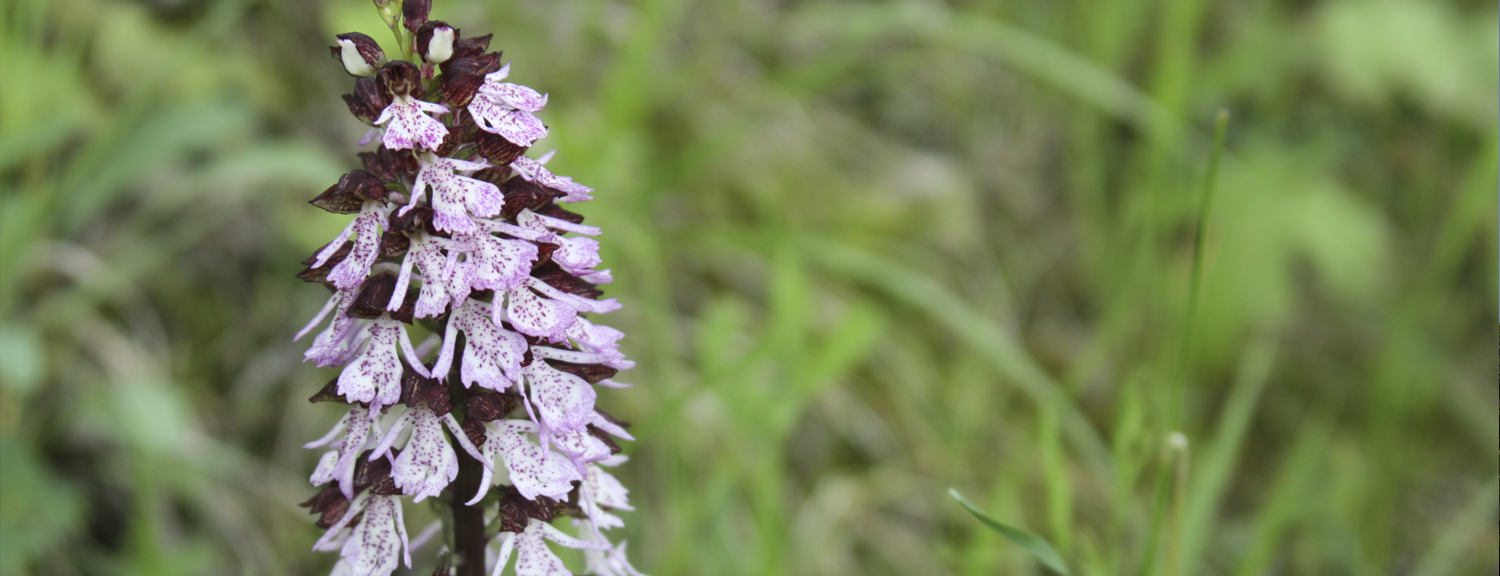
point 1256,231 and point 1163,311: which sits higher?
point 1256,231

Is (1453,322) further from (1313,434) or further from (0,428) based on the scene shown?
(0,428)

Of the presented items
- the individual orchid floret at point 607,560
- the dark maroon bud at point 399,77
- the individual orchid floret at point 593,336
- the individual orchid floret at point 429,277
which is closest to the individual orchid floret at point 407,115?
the dark maroon bud at point 399,77

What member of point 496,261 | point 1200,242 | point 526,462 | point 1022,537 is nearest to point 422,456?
point 526,462

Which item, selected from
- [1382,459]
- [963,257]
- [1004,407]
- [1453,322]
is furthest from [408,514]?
[1453,322]

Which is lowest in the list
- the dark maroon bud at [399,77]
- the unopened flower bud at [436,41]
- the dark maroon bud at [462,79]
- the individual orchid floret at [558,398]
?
the individual orchid floret at [558,398]

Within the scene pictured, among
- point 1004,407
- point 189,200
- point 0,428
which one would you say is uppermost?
point 1004,407

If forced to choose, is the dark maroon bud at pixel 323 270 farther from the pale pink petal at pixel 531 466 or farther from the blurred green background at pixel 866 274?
the blurred green background at pixel 866 274
